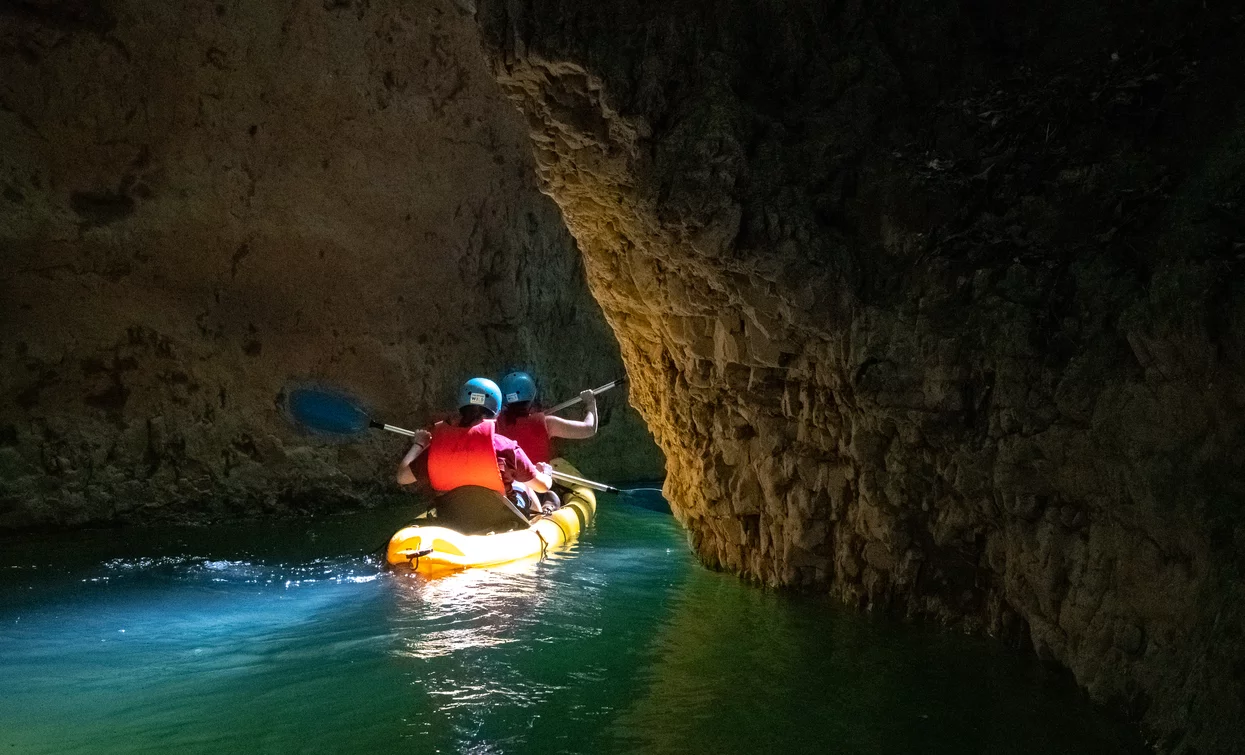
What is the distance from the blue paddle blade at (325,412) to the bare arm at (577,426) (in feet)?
7.71

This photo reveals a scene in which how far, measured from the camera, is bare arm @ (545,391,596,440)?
8562 mm

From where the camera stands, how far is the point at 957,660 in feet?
14.5

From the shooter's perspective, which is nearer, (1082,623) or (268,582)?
(1082,623)

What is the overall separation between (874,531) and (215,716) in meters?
3.24

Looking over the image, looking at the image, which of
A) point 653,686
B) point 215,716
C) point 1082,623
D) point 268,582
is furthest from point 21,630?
point 1082,623

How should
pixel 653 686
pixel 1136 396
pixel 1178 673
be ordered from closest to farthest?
1. pixel 1178 673
2. pixel 1136 396
3. pixel 653 686

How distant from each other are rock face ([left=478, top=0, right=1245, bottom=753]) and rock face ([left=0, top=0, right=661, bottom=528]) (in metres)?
4.67

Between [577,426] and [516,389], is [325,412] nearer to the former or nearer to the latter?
[516,389]

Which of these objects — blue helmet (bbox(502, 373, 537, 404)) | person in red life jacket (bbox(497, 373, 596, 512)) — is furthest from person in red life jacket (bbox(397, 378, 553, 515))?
blue helmet (bbox(502, 373, 537, 404))

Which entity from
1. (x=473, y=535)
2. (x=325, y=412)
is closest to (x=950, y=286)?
(x=473, y=535)

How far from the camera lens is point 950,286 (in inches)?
181

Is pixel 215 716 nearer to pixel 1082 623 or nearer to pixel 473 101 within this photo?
pixel 1082 623

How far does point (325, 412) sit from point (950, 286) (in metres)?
A: 7.21

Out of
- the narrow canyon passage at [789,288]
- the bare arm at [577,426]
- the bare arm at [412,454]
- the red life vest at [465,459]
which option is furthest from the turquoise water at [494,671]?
the bare arm at [577,426]
